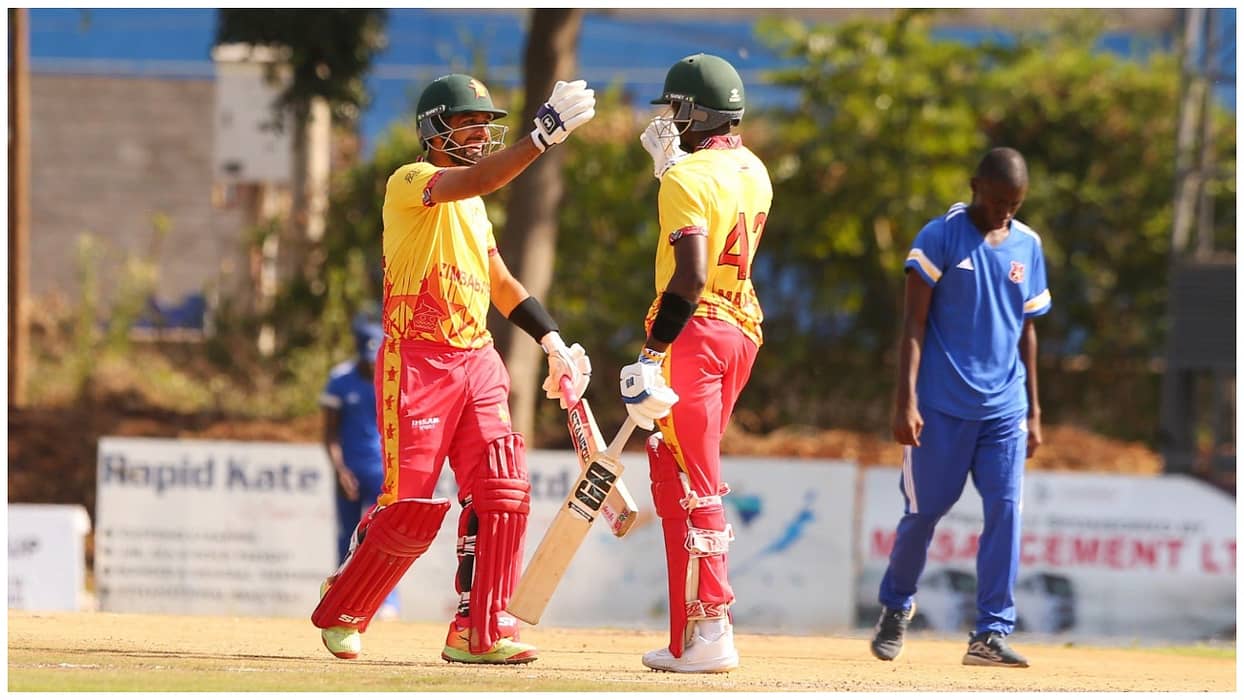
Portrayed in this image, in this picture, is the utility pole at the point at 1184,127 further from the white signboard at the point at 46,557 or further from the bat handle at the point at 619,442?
the bat handle at the point at 619,442

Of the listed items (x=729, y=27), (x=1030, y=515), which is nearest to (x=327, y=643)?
(x=1030, y=515)

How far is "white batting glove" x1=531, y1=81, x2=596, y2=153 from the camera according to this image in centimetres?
646

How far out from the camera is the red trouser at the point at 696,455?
6.87 metres

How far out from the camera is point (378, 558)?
22.7ft

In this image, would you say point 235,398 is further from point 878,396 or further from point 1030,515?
point 1030,515

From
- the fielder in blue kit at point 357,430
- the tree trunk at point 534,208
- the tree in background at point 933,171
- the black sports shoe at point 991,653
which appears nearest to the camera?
the black sports shoe at point 991,653

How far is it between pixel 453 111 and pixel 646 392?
1303mm

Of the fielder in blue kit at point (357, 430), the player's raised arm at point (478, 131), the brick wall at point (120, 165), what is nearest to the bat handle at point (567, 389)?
the player's raised arm at point (478, 131)

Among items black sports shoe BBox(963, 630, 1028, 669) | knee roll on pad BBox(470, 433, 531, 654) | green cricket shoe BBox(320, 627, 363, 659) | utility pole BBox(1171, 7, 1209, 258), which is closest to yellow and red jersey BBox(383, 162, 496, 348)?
knee roll on pad BBox(470, 433, 531, 654)

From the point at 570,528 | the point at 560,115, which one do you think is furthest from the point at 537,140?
the point at 570,528

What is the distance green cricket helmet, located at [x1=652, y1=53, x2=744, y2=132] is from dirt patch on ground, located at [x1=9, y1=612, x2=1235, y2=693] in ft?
6.78

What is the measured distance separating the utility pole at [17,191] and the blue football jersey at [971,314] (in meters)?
13.0

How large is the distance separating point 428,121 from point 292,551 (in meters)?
7.12

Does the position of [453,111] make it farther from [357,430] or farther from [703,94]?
[357,430]
